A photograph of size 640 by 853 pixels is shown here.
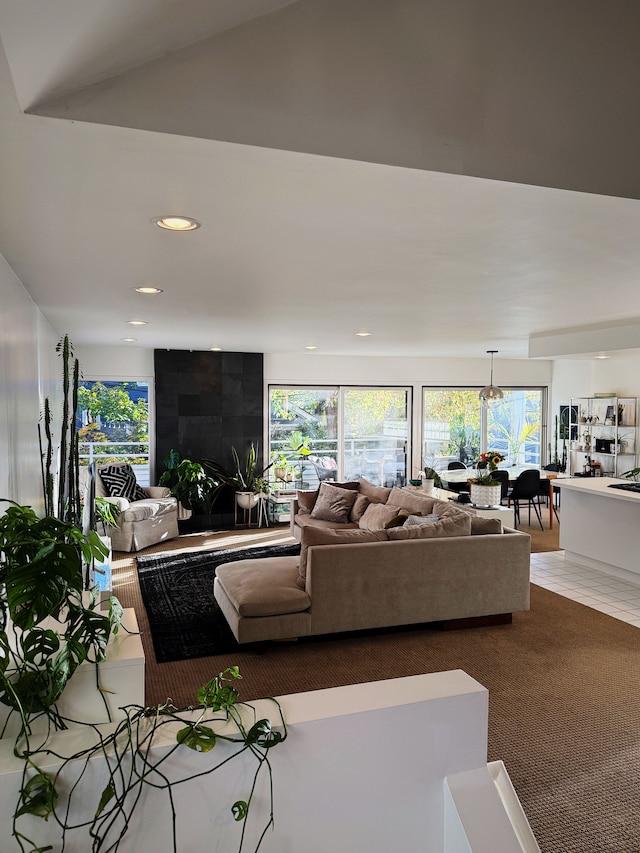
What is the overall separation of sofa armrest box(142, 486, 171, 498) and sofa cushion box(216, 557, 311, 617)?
3.08 metres

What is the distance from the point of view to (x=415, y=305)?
402 cm

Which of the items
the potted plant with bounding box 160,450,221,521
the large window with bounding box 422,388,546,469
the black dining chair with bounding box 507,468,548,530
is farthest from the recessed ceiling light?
the large window with bounding box 422,388,546,469

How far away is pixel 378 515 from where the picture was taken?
6227 mm

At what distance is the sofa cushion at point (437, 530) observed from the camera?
446cm

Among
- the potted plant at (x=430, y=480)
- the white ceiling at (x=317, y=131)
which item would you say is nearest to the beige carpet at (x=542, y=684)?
the white ceiling at (x=317, y=131)

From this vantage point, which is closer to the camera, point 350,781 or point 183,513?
point 350,781

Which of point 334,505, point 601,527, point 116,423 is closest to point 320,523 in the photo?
point 334,505

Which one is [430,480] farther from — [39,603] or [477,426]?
[39,603]

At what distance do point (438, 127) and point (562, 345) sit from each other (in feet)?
14.4

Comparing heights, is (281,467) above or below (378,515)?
above

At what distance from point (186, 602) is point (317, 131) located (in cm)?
447

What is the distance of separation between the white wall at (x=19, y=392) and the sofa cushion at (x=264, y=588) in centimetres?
143

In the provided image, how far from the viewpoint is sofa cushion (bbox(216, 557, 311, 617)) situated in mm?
4012

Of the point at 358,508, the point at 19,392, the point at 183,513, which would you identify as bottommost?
the point at 183,513
